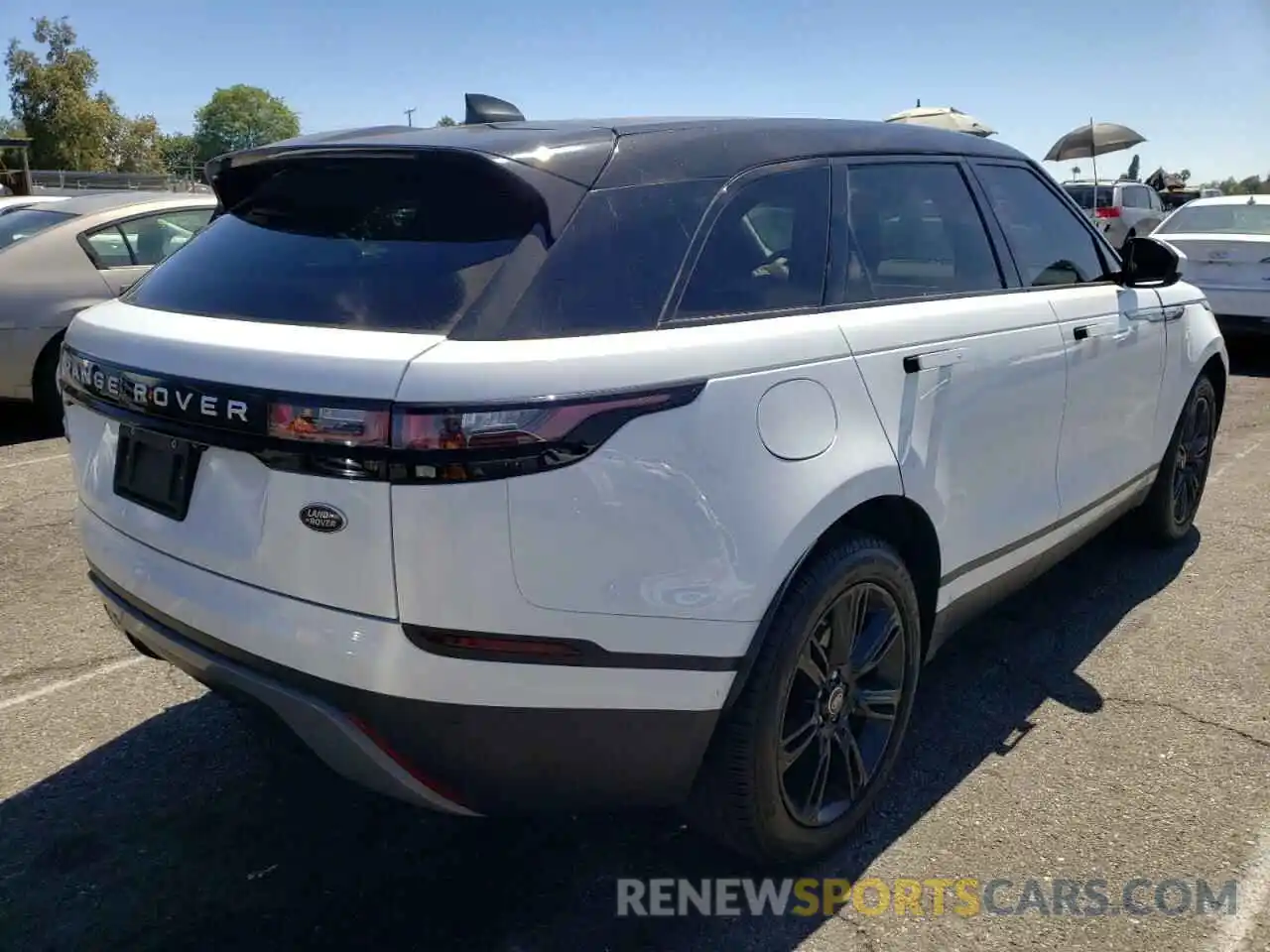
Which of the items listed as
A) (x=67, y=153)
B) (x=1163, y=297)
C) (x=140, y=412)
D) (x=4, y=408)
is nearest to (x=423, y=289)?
(x=140, y=412)

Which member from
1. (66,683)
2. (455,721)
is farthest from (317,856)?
(66,683)

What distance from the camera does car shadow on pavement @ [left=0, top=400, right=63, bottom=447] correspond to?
22.5 feet

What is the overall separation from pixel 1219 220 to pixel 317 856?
10.8 metres

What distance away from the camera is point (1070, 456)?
11.5ft

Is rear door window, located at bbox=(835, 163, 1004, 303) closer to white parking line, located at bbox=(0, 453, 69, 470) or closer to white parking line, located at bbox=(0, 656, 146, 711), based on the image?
white parking line, located at bbox=(0, 656, 146, 711)

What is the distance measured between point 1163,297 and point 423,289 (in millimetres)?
3259

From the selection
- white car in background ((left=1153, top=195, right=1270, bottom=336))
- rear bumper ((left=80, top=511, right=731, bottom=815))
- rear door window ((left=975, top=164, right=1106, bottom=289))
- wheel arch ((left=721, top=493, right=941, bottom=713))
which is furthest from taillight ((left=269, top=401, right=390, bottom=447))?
white car in background ((left=1153, top=195, right=1270, bottom=336))

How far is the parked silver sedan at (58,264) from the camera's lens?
649 centimetres

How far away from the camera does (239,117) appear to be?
389ft

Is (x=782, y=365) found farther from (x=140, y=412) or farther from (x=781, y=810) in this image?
(x=140, y=412)

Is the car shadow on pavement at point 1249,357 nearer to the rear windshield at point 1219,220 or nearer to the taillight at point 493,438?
the rear windshield at point 1219,220

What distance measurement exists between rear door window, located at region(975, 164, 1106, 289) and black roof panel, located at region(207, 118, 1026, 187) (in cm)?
72

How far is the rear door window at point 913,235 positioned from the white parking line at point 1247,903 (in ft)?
5.43

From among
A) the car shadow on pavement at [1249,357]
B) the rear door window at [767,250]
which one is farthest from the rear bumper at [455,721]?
the car shadow on pavement at [1249,357]
